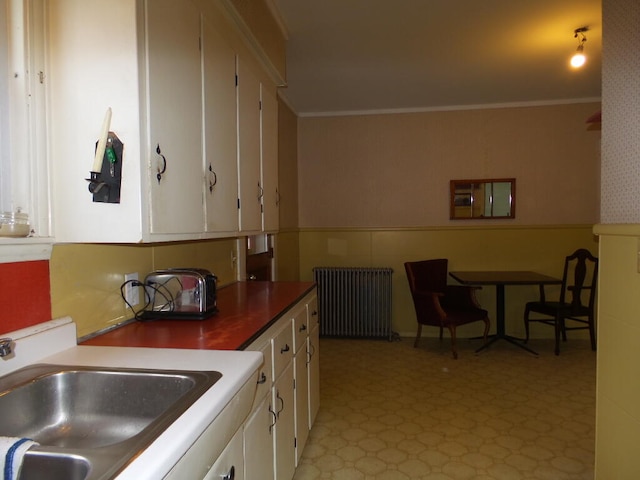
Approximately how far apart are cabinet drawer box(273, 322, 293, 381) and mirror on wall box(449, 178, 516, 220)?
3257 mm

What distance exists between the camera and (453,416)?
283 cm

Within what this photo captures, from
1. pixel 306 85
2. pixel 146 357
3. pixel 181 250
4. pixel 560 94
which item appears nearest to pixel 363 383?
pixel 181 250

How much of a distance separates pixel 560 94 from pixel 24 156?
471 cm

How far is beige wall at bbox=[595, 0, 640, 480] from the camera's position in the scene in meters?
1.56

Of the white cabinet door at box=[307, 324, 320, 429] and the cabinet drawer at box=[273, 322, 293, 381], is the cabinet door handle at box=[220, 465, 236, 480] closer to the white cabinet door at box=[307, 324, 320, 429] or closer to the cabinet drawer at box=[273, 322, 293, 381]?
the cabinet drawer at box=[273, 322, 293, 381]

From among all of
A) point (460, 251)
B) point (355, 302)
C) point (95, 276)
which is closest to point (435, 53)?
point (460, 251)

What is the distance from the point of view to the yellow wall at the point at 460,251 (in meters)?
4.58

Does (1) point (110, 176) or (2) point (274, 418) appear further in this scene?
(2) point (274, 418)

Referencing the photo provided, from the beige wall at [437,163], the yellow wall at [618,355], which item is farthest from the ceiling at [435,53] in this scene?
the yellow wall at [618,355]

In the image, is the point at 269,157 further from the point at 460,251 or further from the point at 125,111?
the point at 460,251

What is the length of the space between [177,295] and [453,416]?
204cm

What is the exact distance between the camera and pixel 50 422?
1.14 meters

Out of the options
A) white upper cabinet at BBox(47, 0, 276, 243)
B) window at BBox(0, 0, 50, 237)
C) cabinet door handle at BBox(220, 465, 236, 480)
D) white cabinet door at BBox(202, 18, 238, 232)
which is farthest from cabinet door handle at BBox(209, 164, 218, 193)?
cabinet door handle at BBox(220, 465, 236, 480)

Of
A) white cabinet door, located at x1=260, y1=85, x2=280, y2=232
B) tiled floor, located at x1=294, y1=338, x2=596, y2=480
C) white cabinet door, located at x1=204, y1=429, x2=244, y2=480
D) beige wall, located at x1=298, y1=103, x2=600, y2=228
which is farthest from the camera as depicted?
beige wall, located at x1=298, y1=103, x2=600, y2=228
